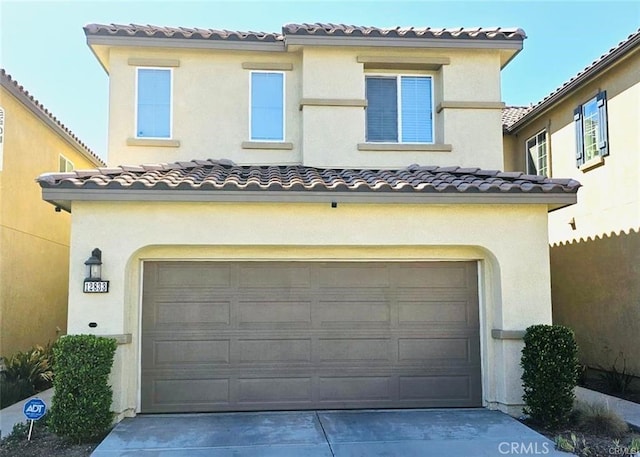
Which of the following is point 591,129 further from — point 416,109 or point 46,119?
point 46,119

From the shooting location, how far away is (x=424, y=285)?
9.87 m

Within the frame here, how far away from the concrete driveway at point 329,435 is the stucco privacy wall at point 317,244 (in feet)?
2.64

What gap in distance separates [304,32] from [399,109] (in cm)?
239

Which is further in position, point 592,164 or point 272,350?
point 592,164

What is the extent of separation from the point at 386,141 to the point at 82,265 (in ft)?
20.1

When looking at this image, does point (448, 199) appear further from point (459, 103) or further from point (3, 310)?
point (3, 310)

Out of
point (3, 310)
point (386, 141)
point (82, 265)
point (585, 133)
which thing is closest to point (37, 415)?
point (82, 265)

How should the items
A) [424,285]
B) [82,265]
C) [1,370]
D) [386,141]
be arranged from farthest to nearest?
[386,141] → [1,370] → [424,285] → [82,265]

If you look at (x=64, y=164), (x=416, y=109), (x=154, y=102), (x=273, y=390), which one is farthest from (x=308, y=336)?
(x=64, y=164)

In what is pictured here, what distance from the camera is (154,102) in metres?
11.7

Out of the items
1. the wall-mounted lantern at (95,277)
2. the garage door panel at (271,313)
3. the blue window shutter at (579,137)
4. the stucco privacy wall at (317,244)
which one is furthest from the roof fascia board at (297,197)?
the blue window shutter at (579,137)

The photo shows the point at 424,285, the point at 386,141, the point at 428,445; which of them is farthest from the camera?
the point at 386,141

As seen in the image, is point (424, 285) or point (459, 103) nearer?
point (424, 285)

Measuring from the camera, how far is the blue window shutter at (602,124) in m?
12.0
